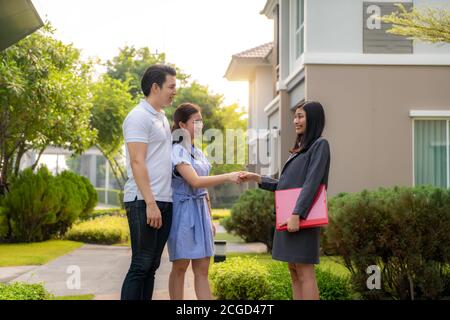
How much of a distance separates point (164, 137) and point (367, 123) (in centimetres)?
908

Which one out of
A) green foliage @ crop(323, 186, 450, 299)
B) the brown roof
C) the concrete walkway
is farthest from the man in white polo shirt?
the brown roof

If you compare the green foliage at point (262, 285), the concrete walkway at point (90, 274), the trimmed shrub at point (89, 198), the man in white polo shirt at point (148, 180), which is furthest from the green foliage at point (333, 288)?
the trimmed shrub at point (89, 198)

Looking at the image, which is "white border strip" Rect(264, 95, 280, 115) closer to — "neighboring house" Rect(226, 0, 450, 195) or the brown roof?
"neighboring house" Rect(226, 0, 450, 195)

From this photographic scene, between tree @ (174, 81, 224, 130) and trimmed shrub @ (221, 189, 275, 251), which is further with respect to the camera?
tree @ (174, 81, 224, 130)

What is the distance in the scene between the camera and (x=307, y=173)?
5.21 meters

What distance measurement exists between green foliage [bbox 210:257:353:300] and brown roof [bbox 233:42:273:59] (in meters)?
16.7

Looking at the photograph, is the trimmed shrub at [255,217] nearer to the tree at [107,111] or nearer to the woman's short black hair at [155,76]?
the woman's short black hair at [155,76]

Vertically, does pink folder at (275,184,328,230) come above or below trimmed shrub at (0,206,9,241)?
above

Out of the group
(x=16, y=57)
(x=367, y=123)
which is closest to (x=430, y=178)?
(x=367, y=123)

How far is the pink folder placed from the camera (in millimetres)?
5109

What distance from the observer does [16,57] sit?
14.4 meters

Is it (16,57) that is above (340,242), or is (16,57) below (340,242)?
above

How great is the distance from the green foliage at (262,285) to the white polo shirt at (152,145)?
2409 millimetres
